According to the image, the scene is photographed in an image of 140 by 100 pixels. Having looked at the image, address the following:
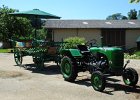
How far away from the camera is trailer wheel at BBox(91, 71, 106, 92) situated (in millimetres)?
9648

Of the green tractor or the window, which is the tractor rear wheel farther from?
the window

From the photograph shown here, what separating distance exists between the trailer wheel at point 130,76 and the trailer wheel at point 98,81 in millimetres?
1066

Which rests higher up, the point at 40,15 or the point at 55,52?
the point at 40,15

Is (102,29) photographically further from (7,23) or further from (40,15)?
(40,15)

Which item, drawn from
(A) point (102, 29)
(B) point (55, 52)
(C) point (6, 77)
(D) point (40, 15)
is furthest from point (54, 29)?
(C) point (6, 77)

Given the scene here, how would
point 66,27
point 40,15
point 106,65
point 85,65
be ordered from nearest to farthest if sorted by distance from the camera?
point 106,65, point 85,65, point 40,15, point 66,27

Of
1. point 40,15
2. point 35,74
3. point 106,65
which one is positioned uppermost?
point 40,15

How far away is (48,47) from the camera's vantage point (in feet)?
49.1

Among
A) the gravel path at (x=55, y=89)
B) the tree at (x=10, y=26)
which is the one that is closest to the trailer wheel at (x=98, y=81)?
the gravel path at (x=55, y=89)

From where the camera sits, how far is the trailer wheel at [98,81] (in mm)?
9648

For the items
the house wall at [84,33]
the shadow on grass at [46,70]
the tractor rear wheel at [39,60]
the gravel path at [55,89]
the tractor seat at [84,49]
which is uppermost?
the tractor seat at [84,49]

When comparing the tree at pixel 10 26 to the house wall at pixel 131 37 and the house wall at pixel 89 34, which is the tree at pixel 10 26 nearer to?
the house wall at pixel 89 34

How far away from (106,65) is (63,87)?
1.57 m

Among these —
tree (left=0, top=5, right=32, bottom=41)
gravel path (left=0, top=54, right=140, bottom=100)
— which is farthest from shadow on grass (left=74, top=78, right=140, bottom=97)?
tree (left=0, top=5, right=32, bottom=41)
